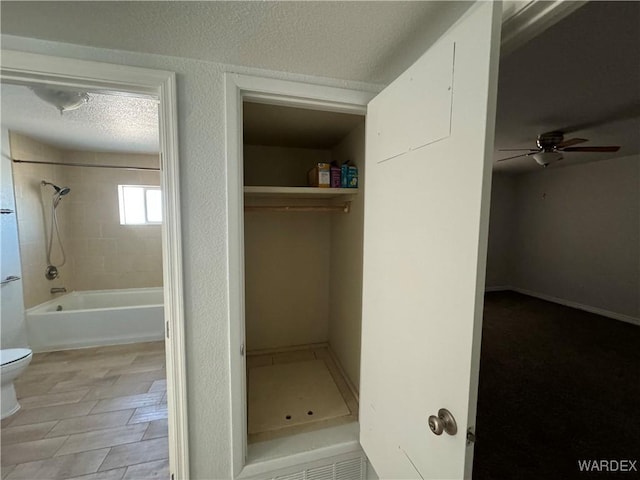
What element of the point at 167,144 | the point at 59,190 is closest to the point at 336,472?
the point at 167,144

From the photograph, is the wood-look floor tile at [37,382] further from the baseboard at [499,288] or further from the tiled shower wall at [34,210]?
the baseboard at [499,288]

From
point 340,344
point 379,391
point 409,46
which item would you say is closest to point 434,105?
point 409,46

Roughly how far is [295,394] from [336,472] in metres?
0.56

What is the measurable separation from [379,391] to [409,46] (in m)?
1.48

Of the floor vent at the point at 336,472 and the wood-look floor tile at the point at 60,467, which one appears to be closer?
the floor vent at the point at 336,472

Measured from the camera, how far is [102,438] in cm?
180

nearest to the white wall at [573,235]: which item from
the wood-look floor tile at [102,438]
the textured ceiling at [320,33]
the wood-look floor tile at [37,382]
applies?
the textured ceiling at [320,33]

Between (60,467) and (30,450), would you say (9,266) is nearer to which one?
(30,450)

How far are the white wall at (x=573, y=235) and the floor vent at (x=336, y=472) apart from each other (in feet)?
17.1

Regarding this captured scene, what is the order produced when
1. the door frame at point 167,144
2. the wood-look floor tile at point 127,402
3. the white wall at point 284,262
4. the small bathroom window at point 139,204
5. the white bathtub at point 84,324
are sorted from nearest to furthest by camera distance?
the door frame at point 167,144
the wood-look floor tile at point 127,402
the white wall at point 284,262
the white bathtub at point 84,324
the small bathroom window at point 139,204

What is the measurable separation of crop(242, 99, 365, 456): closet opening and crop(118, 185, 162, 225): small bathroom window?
86.9 inches

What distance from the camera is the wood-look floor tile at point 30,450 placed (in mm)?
1627

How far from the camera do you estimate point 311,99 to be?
1.24 m

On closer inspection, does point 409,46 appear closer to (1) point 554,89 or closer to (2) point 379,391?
(2) point 379,391
